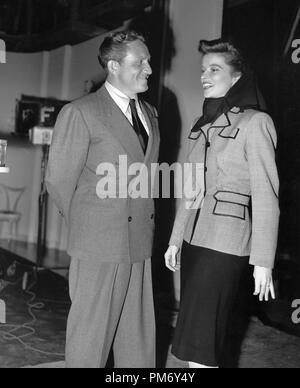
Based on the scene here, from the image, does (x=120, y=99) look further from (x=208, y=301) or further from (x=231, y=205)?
(x=208, y=301)

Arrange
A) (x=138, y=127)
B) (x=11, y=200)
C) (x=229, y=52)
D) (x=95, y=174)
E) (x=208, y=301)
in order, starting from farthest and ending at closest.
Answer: (x=11, y=200)
(x=138, y=127)
(x=95, y=174)
(x=229, y=52)
(x=208, y=301)

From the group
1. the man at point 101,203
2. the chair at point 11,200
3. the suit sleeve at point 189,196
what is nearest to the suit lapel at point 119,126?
the man at point 101,203

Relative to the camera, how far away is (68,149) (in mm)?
2135

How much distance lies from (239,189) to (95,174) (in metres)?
0.66

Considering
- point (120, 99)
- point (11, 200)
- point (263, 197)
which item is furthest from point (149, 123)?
point (11, 200)

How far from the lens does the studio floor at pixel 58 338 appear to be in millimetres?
2973

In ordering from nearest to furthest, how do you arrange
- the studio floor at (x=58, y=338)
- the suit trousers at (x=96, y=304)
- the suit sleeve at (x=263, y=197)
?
1. the suit sleeve at (x=263, y=197)
2. the suit trousers at (x=96, y=304)
3. the studio floor at (x=58, y=338)

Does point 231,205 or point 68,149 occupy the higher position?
point 68,149

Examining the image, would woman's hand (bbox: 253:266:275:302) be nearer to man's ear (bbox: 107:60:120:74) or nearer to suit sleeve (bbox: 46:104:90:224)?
suit sleeve (bbox: 46:104:90:224)

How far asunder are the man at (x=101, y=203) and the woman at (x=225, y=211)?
0.97 ft


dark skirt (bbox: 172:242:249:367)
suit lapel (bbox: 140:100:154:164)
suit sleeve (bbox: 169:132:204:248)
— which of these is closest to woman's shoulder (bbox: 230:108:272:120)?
suit sleeve (bbox: 169:132:204:248)

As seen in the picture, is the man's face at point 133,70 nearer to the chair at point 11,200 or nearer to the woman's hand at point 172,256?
the woman's hand at point 172,256

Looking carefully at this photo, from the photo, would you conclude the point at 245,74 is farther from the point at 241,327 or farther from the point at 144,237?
the point at 241,327
